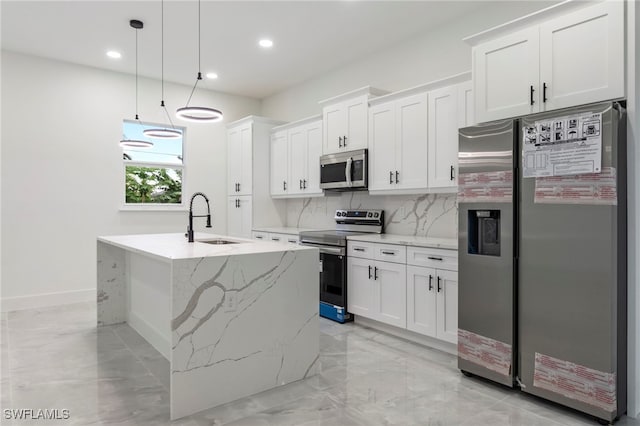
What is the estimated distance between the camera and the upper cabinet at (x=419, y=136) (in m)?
3.54

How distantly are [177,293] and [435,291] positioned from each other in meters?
2.03

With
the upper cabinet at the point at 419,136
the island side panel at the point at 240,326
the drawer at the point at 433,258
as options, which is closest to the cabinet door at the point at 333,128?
the upper cabinet at the point at 419,136

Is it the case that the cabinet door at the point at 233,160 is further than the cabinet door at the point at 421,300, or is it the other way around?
the cabinet door at the point at 233,160

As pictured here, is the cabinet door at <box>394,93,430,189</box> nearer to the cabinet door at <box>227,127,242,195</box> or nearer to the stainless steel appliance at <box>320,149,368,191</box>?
the stainless steel appliance at <box>320,149,368,191</box>

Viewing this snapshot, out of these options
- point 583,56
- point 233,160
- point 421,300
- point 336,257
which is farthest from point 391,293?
point 233,160

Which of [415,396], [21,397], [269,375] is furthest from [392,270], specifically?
[21,397]

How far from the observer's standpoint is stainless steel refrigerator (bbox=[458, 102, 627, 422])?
2207mm

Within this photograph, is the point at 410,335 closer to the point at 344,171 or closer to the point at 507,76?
the point at 344,171

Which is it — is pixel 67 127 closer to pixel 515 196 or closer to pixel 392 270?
pixel 392 270

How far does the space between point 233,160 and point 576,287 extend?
16.5 feet

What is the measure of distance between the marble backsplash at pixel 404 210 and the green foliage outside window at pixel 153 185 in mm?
2080

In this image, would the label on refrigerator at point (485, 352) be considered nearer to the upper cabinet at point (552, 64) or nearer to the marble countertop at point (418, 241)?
the marble countertop at point (418, 241)

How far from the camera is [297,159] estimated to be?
5480 mm

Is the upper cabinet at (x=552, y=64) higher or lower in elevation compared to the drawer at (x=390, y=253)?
higher
